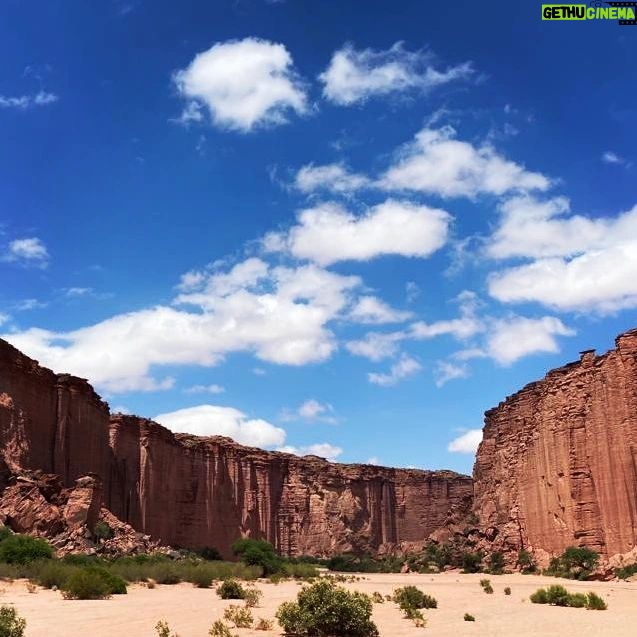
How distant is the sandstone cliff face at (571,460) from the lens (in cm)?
4534

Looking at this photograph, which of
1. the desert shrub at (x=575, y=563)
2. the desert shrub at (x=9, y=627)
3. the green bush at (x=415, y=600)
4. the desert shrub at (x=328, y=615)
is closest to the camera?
the desert shrub at (x=9, y=627)

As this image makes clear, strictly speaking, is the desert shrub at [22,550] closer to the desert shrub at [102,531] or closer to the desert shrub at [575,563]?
the desert shrub at [102,531]

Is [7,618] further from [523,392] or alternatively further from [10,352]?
[523,392]

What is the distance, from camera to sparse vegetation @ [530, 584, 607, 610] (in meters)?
20.9

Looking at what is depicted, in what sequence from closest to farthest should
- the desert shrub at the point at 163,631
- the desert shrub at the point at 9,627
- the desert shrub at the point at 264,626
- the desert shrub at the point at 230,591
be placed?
the desert shrub at the point at 9,627 → the desert shrub at the point at 163,631 → the desert shrub at the point at 264,626 → the desert shrub at the point at 230,591

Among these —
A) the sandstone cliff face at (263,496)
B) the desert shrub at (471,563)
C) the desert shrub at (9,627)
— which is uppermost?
the sandstone cliff face at (263,496)

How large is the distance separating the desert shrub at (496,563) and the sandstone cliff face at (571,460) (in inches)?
76.2

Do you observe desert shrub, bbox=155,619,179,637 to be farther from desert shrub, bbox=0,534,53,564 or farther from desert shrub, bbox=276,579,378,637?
desert shrub, bbox=0,534,53,564

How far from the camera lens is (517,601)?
24.3m

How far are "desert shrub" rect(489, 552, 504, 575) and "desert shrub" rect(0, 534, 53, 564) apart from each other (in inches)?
1366

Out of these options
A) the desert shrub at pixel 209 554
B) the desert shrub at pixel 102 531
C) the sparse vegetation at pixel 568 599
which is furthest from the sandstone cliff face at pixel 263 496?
the sparse vegetation at pixel 568 599

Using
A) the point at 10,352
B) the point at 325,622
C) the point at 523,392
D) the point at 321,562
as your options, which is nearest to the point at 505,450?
the point at 523,392

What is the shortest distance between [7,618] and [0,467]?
29.2 metres

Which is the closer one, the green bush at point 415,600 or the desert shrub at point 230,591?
the green bush at point 415,600
